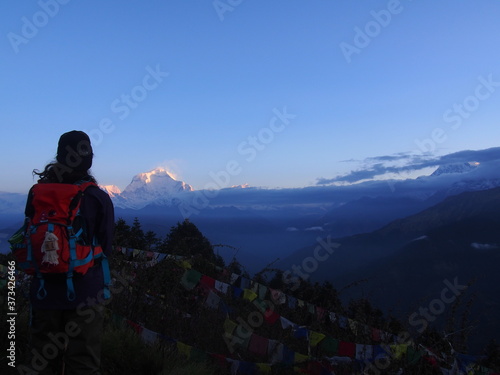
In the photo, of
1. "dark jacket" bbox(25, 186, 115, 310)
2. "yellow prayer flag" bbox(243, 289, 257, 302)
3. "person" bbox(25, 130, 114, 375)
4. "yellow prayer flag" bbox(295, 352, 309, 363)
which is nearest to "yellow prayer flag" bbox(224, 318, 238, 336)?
"yellow prayer flag" bbox(295, 352, 309, 363)

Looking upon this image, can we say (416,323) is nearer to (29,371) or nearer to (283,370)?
(283,370)

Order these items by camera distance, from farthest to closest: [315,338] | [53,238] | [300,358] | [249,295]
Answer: [249,295] < [315,338] < [300,358] < [53,238]

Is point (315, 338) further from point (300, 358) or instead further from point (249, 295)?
point (249, 295)

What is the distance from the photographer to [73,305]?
334cm

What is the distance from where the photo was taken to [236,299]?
326 inches

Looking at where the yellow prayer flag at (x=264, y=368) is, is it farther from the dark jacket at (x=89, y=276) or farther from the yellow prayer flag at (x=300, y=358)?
the dark jacket at (x=89, y=276)

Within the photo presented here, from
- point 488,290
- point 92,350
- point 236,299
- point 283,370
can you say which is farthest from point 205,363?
point 488,290

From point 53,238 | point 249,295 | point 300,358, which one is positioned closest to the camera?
point 53,238

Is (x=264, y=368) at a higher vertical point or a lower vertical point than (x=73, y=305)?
lower

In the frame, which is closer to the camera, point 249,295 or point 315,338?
point 315,338

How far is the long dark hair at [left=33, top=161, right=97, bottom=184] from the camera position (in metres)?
3.61

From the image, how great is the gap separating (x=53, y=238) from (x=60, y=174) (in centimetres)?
63

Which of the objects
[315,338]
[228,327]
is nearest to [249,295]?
[228,327]

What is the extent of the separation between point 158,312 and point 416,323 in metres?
3.40
